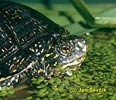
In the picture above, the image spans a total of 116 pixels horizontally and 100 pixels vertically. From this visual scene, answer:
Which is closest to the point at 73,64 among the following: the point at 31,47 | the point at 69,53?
the point at 69,53

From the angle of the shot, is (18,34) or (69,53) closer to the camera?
(18,34)

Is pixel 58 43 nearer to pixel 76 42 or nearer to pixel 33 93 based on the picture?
pixel 76 42

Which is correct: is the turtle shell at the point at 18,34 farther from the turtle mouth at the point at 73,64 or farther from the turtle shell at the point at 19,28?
the turtle mouth at the point at 73,64

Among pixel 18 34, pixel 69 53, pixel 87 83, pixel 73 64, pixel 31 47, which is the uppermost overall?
pixel 18 34

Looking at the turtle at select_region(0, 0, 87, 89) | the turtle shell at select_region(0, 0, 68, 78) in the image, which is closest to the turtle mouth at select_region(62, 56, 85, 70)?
the turtle at select_region(0, 0, 87, 89)

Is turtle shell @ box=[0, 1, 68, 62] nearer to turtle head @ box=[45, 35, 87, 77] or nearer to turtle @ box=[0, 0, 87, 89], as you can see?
turtle @ box=[0, 0, 87, 89]

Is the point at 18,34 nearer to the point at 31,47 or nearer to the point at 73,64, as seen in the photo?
the point at 31,47

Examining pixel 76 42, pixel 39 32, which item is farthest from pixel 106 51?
pixel 39 32

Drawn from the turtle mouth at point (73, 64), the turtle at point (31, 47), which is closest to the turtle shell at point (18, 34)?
the turtle at point (31, 47)
